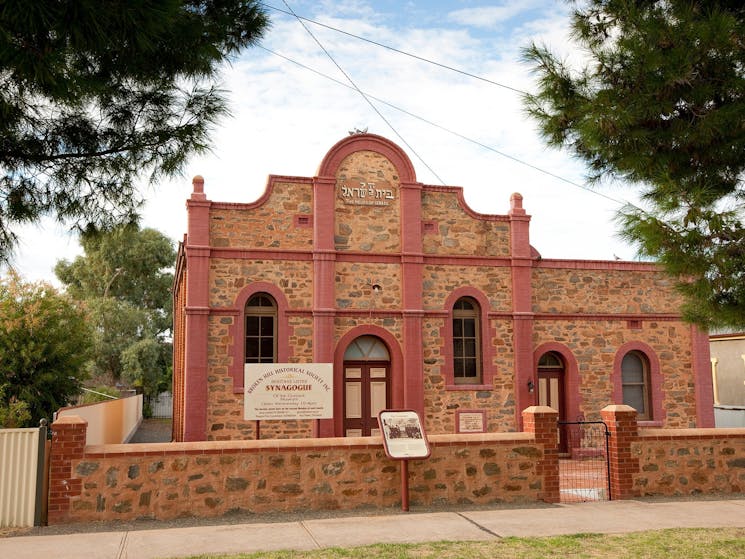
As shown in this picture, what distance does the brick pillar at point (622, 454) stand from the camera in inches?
434

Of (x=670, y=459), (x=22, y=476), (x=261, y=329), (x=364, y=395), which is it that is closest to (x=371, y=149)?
(x=261, y=329)

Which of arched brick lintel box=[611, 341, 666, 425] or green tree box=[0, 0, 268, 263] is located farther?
arched brick lintel box=[611, 341, 666, 425]

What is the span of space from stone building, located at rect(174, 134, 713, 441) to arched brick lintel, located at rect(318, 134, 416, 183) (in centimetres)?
3

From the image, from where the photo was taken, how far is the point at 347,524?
9.16 m

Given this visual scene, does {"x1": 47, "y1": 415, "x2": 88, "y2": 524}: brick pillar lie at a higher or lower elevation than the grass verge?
higher

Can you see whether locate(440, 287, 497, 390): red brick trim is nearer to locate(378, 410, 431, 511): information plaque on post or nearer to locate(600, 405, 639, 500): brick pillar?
locate(600, 405, 639, 500): brick pillar

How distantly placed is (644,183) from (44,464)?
8.07 meters

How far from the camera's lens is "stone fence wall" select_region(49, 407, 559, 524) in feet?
30.4

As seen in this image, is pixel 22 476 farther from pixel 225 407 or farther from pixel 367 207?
pixel 367 207

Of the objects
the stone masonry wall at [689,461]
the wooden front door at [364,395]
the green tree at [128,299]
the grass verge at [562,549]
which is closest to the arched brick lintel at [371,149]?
the wooden front door at [364,395]

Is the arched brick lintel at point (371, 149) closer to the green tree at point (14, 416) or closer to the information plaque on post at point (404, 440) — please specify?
the information plaque on post at point (404, 440)

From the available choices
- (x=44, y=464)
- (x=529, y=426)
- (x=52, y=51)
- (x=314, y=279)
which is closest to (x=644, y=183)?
(x=529, y=426)

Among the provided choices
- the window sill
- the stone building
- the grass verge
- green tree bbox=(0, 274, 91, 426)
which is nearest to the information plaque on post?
the grass verge

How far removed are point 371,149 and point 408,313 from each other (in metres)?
3.97
